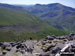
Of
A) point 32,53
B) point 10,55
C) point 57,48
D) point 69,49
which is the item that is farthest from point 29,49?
point 69,49

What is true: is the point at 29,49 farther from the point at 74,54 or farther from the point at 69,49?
the point at 74,54

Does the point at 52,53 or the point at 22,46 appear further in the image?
the point at 22,46

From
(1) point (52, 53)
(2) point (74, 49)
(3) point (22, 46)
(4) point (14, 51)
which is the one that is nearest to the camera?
(2) point (74, 49)

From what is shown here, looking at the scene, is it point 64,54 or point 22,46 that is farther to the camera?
point 22,46

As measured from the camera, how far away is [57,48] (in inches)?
1797

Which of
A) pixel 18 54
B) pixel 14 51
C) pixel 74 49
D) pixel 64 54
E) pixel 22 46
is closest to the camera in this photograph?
pixel 64 54

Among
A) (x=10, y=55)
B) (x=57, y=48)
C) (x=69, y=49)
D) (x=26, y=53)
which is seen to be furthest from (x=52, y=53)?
(x=10, y=55)

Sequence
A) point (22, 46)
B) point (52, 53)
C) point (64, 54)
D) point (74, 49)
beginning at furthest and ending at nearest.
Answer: point (22, 46), point (52, 53), point (74, 49), point (64, 54)

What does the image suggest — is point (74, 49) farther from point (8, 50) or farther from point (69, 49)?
point (8, 50)

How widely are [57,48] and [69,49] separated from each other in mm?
4090

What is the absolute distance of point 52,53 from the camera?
147 ft

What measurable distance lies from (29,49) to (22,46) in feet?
15.0

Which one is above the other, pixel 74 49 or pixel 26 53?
pixel 74 49

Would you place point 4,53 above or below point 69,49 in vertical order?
below
